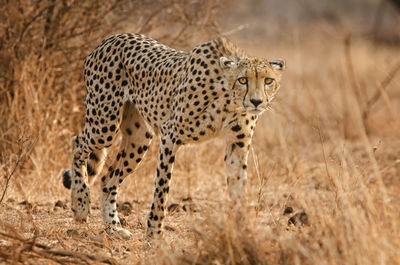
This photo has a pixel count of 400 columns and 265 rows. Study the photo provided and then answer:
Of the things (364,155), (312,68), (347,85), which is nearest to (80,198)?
(364,155)

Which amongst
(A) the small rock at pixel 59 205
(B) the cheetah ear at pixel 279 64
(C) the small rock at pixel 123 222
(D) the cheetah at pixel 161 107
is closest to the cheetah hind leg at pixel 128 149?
(D) the cheetah at pixel 161 107

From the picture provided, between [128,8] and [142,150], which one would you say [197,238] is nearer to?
[142,150]

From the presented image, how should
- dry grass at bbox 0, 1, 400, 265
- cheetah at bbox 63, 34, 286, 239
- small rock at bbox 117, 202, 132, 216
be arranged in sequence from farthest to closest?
small rock at bbox 117, 202, 132, 216 → cheetah at bbox 63, 34, 286, 239 → dry grass at bbox 0, 1, 400, 265

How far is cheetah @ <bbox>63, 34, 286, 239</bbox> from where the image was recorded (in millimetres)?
3855

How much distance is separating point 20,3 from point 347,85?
7.89m

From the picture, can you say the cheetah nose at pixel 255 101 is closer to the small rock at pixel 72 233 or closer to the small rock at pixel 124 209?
the small rock at pixel 72 233

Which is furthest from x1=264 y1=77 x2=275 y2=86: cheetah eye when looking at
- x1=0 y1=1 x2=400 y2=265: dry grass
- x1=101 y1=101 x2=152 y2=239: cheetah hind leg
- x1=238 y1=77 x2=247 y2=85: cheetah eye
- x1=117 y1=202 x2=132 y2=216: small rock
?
x1=117 y1=202 x2=132 y2=216: small rock

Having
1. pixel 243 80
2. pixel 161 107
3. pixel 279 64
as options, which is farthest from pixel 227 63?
pixel 161 107

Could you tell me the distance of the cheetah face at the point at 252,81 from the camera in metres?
3.62

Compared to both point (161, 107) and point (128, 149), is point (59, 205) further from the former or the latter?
point (161, 107)

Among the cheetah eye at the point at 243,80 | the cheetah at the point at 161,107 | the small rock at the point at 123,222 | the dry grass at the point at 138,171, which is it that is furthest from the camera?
the small rock at the point at 123,222

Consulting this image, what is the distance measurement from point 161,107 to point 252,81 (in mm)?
875

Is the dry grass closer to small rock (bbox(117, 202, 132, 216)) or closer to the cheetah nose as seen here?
small rock (bbox(117, 202, 132, 216))

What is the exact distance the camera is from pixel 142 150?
4.80m
